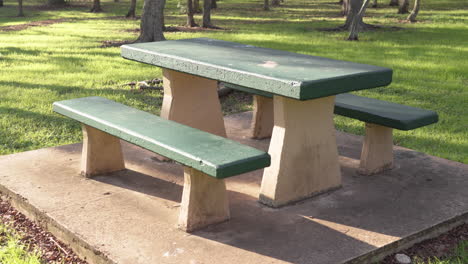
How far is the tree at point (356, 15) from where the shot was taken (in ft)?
48.6

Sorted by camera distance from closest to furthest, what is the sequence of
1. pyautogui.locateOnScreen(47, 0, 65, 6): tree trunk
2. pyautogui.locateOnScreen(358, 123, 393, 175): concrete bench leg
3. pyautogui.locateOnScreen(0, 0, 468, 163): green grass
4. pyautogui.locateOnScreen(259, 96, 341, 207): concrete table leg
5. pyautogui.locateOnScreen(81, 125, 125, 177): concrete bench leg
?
1. pyautogui.locateOnScreen(259, 96, 341, 207): concrete table leg
2. pyautogui.locateOnScreen(81, 125, 125, 177): concrete bench leg
3. pyautogui.locateOnScreen(358, 123, 393, 175): concrete bench leg
4. pyautogui.locateOnScreen(0, 0, 468, 163): green grass
5. pyautogui.locateOnScreen(47, 0, 65, 6): tree trunk

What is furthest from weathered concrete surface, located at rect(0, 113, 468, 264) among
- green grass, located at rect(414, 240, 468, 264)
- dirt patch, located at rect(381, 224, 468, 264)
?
green grass, located at rect(414, 240, 468, 264)

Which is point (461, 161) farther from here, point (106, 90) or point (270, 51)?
point (106, 90)

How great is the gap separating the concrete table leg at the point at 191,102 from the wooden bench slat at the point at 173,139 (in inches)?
21.0

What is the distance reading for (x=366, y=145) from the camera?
5223mm

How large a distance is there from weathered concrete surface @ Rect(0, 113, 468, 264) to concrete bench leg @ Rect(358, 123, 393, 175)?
0.33 feet

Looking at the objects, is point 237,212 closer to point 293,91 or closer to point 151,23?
point 293,91

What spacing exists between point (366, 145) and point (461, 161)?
3.99 feet

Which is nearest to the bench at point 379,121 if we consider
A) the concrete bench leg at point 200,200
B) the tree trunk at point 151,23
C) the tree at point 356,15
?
the concrete bench leg at point 200,200

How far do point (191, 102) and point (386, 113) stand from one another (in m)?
1.75

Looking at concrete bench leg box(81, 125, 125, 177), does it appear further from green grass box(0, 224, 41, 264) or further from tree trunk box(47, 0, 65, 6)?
tree trunk box(47, 0, 65, 6)

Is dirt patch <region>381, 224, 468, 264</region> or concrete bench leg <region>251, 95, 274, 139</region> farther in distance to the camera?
concrete bench leg <region>251, 95, 274, 139</region>

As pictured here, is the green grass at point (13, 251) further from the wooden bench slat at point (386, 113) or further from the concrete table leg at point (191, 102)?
the wooden bench slat at point (386, 113)

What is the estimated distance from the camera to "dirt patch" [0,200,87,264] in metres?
3.98
